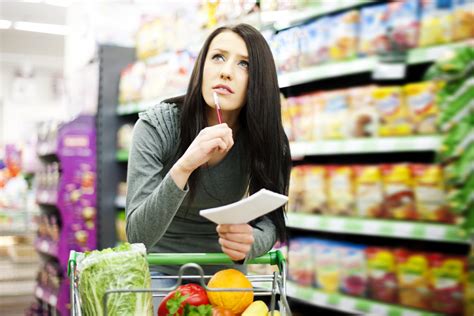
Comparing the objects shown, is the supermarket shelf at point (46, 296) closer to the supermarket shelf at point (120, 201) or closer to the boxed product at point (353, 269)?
the supermarket shelf at point (120, 201)

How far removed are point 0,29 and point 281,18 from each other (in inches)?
334

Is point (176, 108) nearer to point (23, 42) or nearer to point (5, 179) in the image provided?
point (5, 179)

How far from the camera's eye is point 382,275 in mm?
2252

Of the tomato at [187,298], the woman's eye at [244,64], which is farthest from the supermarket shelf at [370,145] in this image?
the tomato at [187,298]

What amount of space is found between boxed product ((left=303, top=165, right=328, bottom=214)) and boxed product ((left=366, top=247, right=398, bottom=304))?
292mm

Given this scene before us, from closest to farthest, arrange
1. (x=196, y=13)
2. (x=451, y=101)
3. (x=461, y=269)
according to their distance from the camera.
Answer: (x=451, y=101) < (x=461, y=269) < (x=196, y=13)

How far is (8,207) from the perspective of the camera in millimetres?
5188

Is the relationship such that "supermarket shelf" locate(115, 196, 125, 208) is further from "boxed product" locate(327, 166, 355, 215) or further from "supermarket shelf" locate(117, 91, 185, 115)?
"boxed product" locate(327, 166, 355, 215)

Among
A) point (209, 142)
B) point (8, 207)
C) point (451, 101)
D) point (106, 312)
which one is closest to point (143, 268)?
point (106, 312)

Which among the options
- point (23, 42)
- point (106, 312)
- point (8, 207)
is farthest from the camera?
point (23, 42)

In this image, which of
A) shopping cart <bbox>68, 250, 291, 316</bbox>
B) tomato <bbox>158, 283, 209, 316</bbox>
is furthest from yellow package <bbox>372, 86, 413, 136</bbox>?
tomato <bbox>158, 283, 209, 316</bbox>

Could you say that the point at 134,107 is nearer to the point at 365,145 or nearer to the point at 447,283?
the point at 365,145

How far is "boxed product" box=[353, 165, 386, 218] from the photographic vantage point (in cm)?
225

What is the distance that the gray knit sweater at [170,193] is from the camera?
44.4 inches
